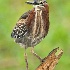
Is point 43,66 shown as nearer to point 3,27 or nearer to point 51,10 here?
point 3,27

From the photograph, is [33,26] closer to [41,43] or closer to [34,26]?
[34,26]

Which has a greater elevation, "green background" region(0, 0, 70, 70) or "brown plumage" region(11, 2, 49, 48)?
"brown plumage" region(11, 2, 49, 48)

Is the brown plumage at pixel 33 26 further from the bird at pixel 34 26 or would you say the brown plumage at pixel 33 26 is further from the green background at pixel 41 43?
the green background at pixel 41 43

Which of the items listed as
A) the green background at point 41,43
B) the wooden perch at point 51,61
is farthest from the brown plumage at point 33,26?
the green background at point 41,43

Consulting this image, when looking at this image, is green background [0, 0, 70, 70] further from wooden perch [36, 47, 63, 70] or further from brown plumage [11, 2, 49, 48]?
wooden perch [36, 47, 63, 70]

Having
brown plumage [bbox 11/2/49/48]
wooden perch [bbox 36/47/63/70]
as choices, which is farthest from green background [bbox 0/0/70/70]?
wooden perch [bbox 36/47/63/70]

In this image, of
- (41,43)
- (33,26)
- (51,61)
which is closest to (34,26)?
(33,26)
